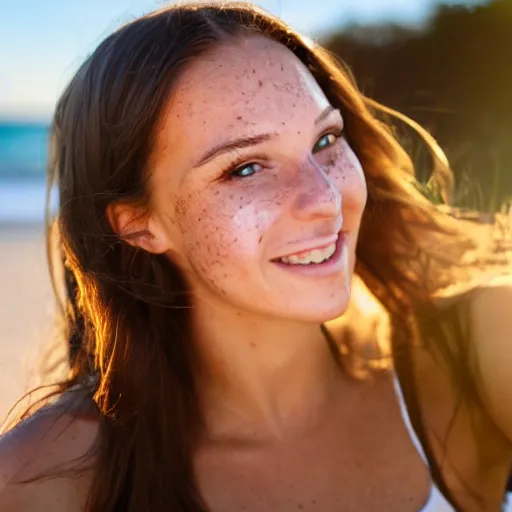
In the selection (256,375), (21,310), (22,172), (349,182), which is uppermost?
(349,182)

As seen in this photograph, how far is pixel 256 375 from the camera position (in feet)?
7.27

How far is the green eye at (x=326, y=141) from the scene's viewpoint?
6.75ft

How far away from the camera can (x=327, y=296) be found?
193 cm

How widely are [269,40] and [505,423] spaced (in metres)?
1.14

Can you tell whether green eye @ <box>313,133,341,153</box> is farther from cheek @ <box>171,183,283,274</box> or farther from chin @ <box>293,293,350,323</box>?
chin @ <box>293,293,350,323</box>

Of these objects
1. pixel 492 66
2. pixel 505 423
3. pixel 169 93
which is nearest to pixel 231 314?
pixel 169 93

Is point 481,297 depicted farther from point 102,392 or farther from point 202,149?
point 102,392

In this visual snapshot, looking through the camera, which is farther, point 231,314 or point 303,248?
point 231,314

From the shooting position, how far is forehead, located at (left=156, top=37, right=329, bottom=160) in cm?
193

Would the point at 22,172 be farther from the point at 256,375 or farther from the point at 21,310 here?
the point at 256,375

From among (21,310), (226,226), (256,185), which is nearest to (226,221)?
(226,226)

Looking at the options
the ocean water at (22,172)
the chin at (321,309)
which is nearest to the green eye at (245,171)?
the chin at (321,309)

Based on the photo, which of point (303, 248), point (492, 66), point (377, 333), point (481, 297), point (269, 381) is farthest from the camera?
point (492, 66)

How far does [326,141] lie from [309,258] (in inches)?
13.8
